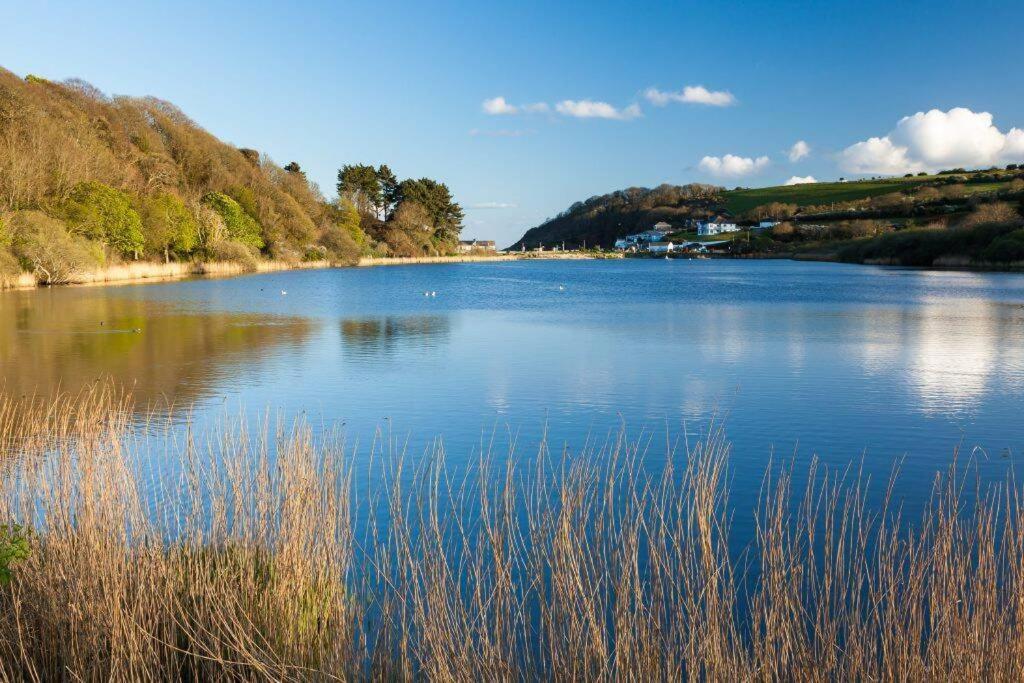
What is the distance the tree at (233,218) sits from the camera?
208 ft

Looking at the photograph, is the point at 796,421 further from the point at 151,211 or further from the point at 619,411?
the point at 151,211

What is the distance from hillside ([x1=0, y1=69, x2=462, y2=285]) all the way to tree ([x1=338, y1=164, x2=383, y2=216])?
0.43 ft

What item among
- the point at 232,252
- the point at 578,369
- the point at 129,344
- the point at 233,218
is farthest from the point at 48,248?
the point at 578,369

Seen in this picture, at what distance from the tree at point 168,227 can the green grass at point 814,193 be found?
379 ft

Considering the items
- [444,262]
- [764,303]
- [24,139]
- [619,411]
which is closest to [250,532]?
[619,411]

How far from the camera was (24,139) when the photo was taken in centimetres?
4191

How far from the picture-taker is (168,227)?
52750 millimetres

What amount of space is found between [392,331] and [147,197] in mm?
34441

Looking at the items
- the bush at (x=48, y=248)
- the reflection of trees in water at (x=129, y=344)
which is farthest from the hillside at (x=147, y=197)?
the reflection of trees in water at (x=129, y=344)

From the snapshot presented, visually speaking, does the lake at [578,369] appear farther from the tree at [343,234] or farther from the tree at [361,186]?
the tree at [361,186]

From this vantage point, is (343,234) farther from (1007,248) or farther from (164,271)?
(1007,248)

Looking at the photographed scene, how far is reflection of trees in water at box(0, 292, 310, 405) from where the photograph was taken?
48.6 ft

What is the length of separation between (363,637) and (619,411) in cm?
881

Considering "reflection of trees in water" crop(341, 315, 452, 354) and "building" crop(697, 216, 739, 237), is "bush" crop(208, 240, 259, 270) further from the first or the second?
"building" crop(697, 216, 739, 237)
